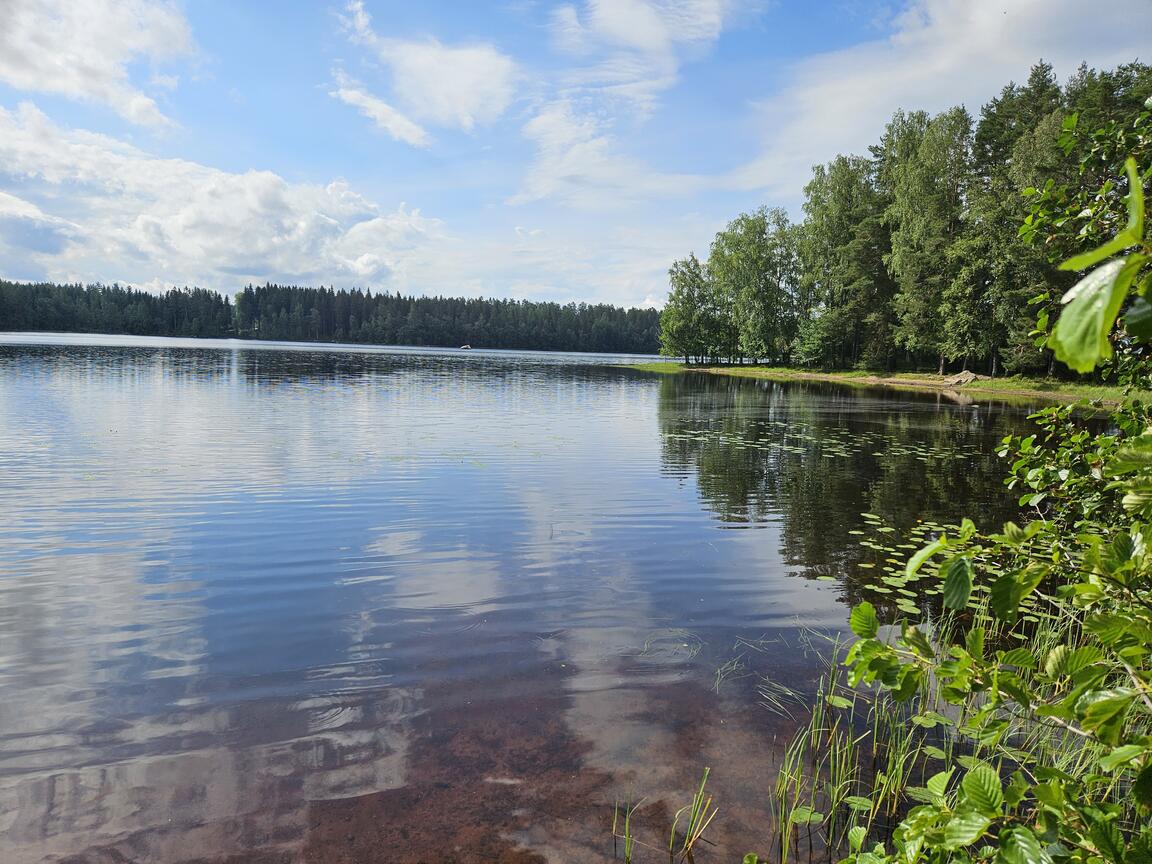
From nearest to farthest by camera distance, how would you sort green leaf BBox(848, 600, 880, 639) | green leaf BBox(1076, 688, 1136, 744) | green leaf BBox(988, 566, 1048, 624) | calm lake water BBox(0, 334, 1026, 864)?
green leaf BBox(1076, 688, 1136, 744), green leaf BBox(988, 566, 1048, 624), green leaf BBox(848, 600, 880, 639), calm lake water BBox(0, 334, 1026, 864)


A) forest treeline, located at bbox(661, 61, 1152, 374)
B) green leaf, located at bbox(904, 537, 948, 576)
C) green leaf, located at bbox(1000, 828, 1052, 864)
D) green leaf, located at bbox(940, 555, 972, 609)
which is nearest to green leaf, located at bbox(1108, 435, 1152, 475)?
green leaf, located at bbox(940, 555, 972, 609)

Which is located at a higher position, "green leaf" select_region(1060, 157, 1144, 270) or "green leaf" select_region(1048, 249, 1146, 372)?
"green leaf" select_region(1060, 157, 1144, 270)

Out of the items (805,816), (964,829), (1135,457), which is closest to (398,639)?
(805,816)

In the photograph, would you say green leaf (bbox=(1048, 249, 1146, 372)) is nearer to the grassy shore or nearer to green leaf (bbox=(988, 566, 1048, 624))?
green leaf (bbox=(988, 566, 1048, 624))

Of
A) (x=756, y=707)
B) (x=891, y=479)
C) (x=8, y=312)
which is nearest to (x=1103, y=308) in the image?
(x=756, y=707)

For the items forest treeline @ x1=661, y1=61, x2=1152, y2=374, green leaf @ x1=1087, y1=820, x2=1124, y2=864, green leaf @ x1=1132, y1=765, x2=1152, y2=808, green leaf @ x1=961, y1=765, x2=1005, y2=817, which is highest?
forest treeline @ x1=661, y1=61, x2=1152, y2=374

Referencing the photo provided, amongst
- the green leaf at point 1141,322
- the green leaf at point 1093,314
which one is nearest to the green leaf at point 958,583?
the green leaf at point 1141,322

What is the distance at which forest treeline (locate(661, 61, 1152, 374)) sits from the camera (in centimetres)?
4941

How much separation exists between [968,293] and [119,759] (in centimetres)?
5930

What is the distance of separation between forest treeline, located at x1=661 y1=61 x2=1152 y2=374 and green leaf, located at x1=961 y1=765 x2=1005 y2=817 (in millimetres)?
38424

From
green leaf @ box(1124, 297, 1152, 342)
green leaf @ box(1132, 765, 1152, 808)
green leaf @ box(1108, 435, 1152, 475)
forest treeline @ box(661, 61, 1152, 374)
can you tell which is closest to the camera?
green leaf @ box(1124, 297, 1152, 342)

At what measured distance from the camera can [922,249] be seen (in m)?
60.4

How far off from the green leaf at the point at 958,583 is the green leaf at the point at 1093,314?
37.8 inches

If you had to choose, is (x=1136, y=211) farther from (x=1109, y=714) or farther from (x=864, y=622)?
(x=864, y=622)
